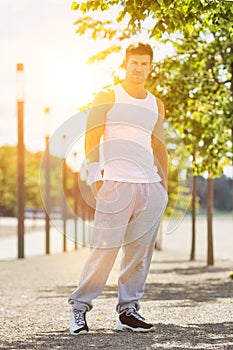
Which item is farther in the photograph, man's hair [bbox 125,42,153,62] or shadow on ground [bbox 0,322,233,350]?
man's hair [bbox 125,42,153,62]

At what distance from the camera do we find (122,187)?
643 centimetres

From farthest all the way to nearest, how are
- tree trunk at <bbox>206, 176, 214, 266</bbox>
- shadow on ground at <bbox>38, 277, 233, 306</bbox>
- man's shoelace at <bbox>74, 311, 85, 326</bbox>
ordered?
1. tree trunk at <bbox>206, 176, 214, 266</bbox>
2. shadow on ground at <bbox>38, 277, 233, 306</bbox>
3. man's shoelace at <bbox>74, 311, 85, 326</bbox>

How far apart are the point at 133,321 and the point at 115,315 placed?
163 centimetres

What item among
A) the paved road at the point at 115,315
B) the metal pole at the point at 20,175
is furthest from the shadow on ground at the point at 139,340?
the metal pole at the point at 20,175

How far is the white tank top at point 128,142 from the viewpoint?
6.43 metres

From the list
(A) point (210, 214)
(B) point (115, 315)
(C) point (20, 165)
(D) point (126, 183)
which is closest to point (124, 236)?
(D) point (126, 183)

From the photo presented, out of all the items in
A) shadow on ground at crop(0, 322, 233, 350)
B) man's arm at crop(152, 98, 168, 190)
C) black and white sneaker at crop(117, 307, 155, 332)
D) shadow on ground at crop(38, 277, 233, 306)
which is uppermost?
man's arm at crop(152, 98, 168, 190)

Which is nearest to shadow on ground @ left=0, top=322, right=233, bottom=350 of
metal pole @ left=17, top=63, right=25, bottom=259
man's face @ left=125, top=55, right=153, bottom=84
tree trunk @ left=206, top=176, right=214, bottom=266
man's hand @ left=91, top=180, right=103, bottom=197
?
man's hand @ left=91, top=180, right=103, bottom=197

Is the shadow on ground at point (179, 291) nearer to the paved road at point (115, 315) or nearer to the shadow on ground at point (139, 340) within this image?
the paved road at point (115, 315)

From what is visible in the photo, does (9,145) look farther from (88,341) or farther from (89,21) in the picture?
(88,341)

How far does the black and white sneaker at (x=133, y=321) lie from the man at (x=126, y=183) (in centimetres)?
1

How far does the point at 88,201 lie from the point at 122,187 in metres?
0.42

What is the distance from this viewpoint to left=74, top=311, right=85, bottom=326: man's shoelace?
21.5 feet

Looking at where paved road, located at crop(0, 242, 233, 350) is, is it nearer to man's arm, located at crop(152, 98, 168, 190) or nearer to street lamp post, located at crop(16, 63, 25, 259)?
man's arm, located at crop(152, 98, 168, 190)
